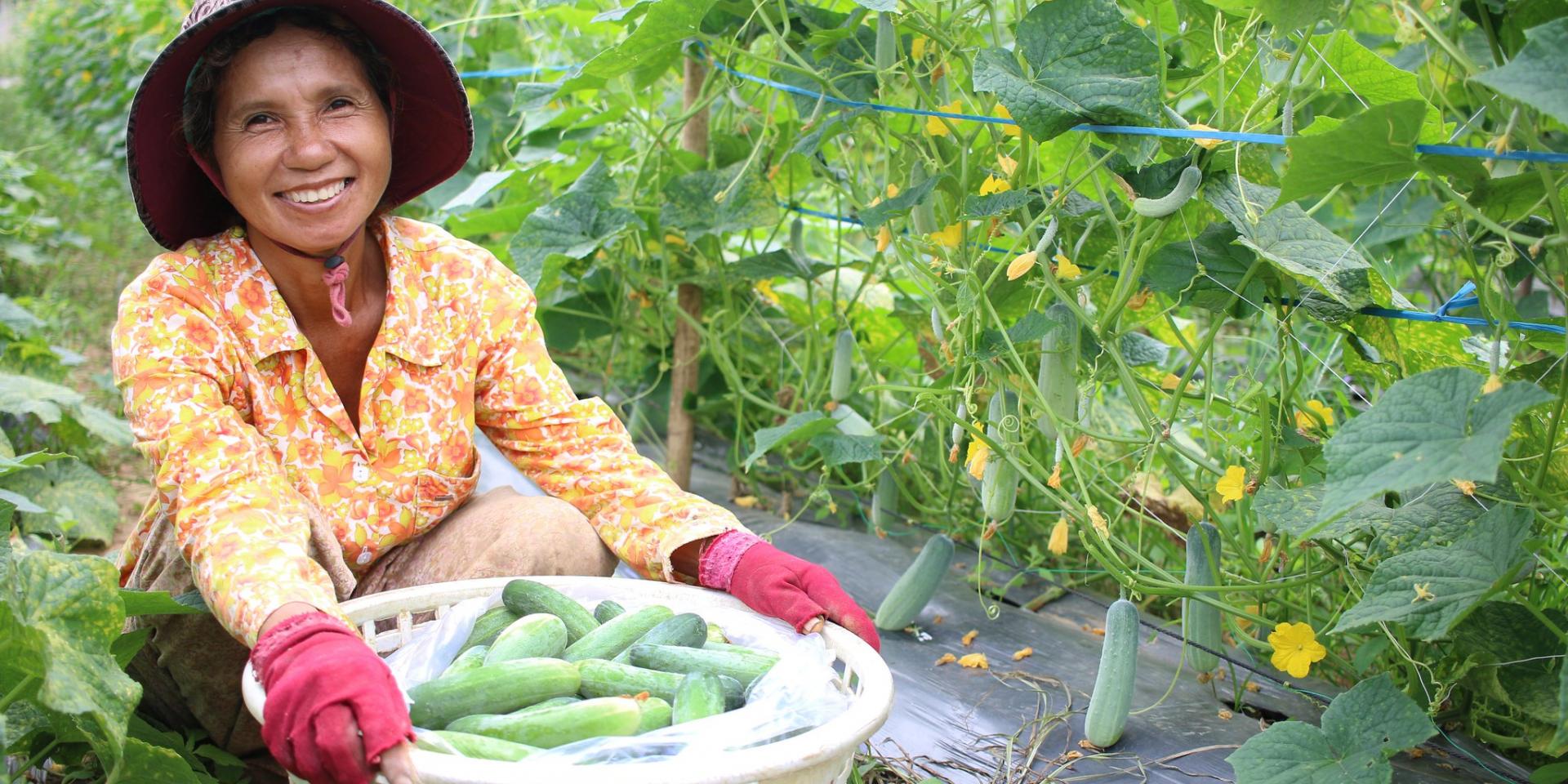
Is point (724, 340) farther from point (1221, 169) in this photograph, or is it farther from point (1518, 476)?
point (1518, 476)

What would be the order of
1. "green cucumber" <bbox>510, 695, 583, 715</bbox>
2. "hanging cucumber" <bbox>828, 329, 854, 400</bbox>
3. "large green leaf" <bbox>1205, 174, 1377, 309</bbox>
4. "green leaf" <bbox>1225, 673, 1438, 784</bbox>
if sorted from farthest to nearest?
"hanging cucumber" <bbox>828, 329, 854, 400</bbox> → "large green leaf" <bbox>1205, 174, 1377, 309</bbox> → "green leaf" <bbox>1225, 673, 1438, 784</bbox> → "green cucumber" <bbox>510, 695, 583, 715</bbox>

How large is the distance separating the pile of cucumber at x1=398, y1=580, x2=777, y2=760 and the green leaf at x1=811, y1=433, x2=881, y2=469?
68 centimetres

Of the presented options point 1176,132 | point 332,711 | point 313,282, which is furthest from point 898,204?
point 332,711

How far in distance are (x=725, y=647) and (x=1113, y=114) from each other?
87 cm

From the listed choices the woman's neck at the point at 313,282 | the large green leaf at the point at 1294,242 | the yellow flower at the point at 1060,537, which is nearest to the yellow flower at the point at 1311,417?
the large green leaf at the point at 1294,242

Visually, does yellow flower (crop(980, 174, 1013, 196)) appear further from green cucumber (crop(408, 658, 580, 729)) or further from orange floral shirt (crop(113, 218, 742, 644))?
green cucumber (crop(408, 658, 580, 729))

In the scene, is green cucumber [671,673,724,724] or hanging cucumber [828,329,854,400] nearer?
green cucumber [671,673,724,724]

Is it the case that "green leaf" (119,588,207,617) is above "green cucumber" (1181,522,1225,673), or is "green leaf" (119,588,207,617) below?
above

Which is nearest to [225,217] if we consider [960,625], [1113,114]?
[1113,114]

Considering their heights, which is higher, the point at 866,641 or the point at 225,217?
the point at 225,217

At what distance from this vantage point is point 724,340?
10.3 feet

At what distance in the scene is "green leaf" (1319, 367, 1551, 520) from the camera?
125 centimetres

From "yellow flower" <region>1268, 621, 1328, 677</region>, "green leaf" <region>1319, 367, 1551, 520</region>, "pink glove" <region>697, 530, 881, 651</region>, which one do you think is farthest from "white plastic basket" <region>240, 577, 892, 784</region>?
"yellow flower" <region>1268, 621, 1328, 677</region>

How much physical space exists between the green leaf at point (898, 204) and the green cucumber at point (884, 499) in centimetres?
63
